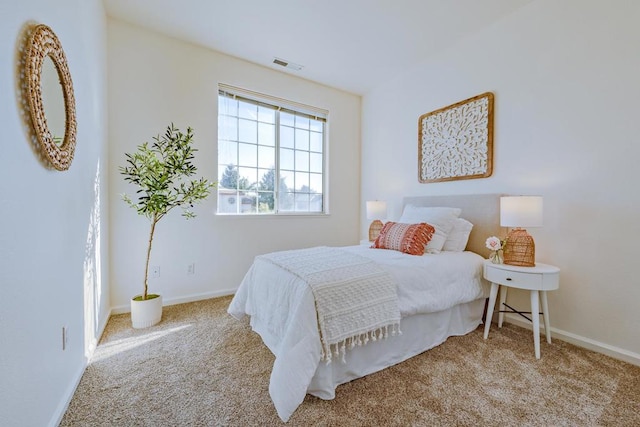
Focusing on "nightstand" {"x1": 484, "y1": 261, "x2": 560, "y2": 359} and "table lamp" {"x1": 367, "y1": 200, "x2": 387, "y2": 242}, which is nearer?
"nightstand" {"x1": 484, "y1": 261, "x2": 560, "y2": 359}

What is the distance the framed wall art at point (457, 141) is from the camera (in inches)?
103

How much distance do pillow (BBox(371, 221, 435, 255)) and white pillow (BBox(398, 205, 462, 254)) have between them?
11cm

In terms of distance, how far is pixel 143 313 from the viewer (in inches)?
90.1

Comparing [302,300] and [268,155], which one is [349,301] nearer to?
[302,300]

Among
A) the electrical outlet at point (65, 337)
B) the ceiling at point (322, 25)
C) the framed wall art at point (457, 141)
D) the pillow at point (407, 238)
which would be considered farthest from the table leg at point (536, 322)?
the electrical outlet at point (65, 337)

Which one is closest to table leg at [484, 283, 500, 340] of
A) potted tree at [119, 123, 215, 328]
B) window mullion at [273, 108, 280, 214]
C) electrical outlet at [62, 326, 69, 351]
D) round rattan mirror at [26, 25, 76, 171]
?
window mullion at [273, 108, 280, 214]

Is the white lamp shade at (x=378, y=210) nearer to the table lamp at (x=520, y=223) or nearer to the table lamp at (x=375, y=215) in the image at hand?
the table lamp at (x=375, y=215)

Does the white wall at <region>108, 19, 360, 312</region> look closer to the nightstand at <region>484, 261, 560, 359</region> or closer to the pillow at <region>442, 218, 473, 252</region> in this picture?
the pillow at <region>442, 218, 473, 252</region>

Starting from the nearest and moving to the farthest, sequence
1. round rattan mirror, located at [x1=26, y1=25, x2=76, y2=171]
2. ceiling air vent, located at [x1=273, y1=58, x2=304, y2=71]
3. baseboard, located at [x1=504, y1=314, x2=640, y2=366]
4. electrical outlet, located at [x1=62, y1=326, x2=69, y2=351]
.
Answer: round rattan mirror, located at [x1=26, y1=25, x2=76, y2=171] < electrical outlet, located at [x1=62, y1=326, x2=69, y2=351] < baseboard, located at [x1=504, y1=314, x2=640, y2=366] < ceiling air vent, located at [x1=273, y1=58, x2=304, y2=71]

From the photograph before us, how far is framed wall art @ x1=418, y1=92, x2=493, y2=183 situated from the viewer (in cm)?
263

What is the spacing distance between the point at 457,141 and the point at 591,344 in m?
2.04

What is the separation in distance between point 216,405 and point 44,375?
2.51 ft

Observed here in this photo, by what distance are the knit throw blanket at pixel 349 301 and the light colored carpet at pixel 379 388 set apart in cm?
28

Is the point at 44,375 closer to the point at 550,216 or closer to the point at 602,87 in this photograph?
the point at 550,216
